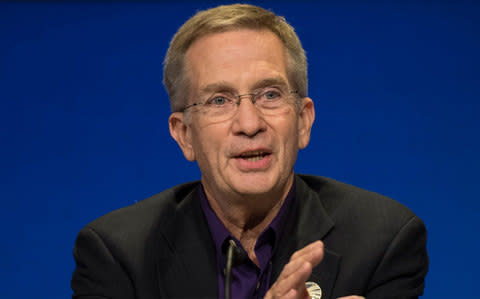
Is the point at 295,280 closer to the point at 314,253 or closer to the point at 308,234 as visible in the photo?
the point at 314,253

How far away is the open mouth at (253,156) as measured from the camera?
186 cm

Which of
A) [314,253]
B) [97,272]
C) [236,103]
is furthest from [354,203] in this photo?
[97,272]

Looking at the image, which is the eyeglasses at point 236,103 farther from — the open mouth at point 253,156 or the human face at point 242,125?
the open mouth at point 253,156

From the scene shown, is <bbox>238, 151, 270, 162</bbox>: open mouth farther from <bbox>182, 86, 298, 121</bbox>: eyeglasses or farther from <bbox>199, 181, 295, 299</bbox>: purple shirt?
<bbox>199, 181, 295, 299</bbox>: purple shirt

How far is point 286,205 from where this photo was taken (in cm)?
210

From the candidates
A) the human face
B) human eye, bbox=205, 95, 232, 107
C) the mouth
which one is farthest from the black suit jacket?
human eye, bbox=205, 95, 232, 107

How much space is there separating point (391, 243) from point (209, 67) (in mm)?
794

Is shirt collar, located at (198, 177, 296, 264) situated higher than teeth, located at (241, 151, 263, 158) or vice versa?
teeth, located at (241, 151, 263, 158)

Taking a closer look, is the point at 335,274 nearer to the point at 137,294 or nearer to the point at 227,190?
the point at 227,190

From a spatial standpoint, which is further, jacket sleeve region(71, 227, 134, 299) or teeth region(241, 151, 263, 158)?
jacket sleeve region(71, 227, 134, 299)

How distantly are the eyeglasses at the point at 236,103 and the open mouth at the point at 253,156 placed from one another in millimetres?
129

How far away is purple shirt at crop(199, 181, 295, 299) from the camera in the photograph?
195cm

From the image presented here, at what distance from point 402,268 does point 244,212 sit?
52cm

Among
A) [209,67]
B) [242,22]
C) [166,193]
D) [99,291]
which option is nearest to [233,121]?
[209,67]
